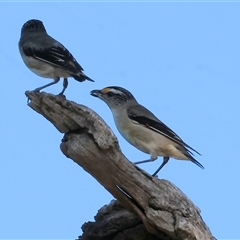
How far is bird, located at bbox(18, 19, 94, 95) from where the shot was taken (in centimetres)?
1030

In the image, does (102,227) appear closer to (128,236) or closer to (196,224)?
(128,236)

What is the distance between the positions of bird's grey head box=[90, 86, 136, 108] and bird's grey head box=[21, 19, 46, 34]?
2.38 meters

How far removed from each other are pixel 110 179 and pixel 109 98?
2.31 m

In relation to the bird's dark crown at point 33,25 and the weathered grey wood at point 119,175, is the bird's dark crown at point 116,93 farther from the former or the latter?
the bird's dark crown at point 33,25

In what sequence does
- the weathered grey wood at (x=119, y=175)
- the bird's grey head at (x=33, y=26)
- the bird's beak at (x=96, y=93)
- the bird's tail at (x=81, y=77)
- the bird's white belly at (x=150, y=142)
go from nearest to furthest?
the weathered grey wood at (x=119, y=175), the bird's white belly at (x=150, y=142), the bird's tail at (x=81, y=77), the bird's beak at (x=96, y=93), the bird's grey head at (x=33, y=26)

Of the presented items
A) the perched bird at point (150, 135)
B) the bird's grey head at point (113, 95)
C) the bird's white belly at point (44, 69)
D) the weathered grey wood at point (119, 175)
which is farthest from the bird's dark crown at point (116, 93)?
the weathered grey wood at point (119, 175)

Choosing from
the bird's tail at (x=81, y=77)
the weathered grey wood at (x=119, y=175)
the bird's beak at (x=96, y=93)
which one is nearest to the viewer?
the weathered grey wood at (x=119, y=175)

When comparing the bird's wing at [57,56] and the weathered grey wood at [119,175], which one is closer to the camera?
the weathered grey wood at [119,175]

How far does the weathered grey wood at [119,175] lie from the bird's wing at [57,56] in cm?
172

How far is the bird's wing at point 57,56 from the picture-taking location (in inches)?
406

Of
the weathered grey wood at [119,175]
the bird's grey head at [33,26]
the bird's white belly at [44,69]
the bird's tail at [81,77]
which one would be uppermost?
the bird's grey head at [33,26]

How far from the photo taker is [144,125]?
10.1m

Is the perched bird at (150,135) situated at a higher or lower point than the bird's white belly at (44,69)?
lower

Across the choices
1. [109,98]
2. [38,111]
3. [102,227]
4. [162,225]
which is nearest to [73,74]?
[109,98]
